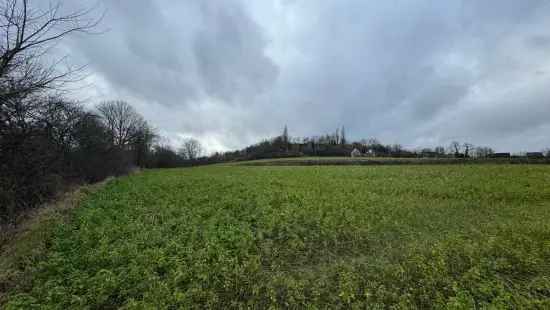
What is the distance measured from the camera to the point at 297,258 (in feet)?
19.0

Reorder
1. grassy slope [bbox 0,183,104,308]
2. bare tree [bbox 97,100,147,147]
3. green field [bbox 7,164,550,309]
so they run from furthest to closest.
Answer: bare tree [bbox 97,100,147,147], grassy slope [bbox 0,183,104,308], green field [bbox 7,164,550,309]

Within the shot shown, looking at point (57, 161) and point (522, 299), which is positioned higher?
point (57, 161)

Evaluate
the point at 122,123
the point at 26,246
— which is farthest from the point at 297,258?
the point at 122,123

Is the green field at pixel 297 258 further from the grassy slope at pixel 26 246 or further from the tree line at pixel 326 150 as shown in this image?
the tree line at pixel 326 150

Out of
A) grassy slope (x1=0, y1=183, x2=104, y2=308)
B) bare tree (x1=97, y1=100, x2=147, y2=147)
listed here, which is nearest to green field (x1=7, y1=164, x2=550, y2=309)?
grassy slope (x1=0, y1=183, x2=104, y2=308)

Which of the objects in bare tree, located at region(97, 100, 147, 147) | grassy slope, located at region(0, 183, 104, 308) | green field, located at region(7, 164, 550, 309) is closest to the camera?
green field, located at region(7, 164, 550, 309)

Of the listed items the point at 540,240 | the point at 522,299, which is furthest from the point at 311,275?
the point at 540,240

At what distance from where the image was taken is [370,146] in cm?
8631

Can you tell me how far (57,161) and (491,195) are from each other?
1068 inches

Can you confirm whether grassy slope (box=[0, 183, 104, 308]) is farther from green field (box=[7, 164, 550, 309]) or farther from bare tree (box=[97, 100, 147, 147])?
bare tree (box=[97, 100, 147, 147])

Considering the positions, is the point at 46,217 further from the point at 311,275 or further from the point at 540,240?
the point at 540,240

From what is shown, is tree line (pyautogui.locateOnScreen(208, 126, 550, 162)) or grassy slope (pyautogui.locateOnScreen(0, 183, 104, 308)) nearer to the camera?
grassy slope (pyautogui.locateOnScreen(0, 183, 104, 308))

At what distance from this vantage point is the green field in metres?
4.06

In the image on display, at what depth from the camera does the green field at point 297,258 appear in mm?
4062
